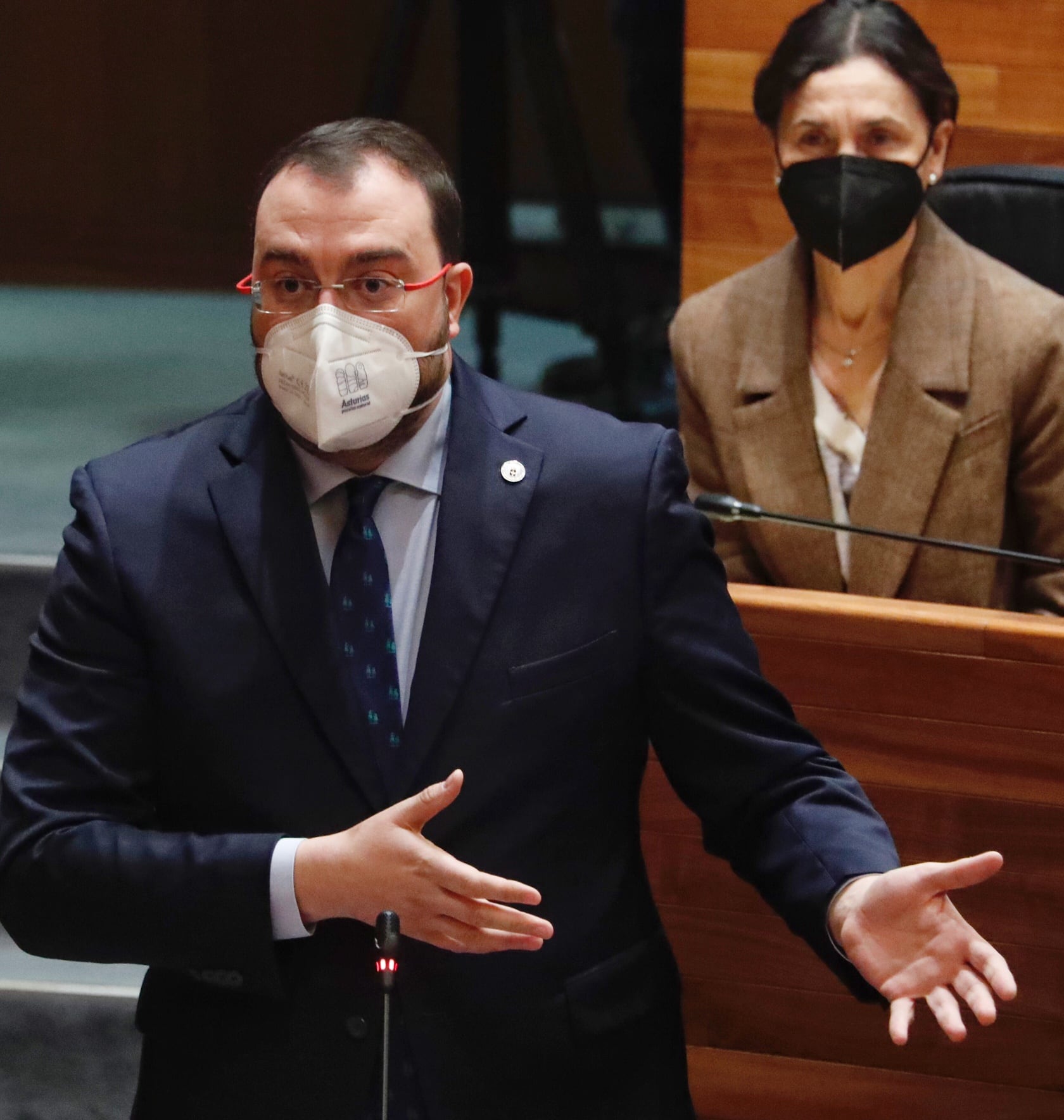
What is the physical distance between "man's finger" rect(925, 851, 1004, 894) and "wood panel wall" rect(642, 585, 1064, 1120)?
481mm

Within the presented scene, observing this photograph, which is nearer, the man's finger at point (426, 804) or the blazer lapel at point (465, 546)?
the man's finger at point (426, 804)

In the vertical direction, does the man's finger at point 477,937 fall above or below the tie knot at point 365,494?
below

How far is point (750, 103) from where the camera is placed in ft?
6.99

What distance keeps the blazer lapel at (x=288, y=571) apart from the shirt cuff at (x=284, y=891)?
0.22ft

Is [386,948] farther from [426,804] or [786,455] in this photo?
[786,455]

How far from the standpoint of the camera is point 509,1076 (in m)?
1.17

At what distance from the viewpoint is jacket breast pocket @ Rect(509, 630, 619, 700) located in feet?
3.80

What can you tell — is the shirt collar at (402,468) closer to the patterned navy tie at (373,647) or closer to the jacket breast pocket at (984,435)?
the patterned navy tie at (373,647)

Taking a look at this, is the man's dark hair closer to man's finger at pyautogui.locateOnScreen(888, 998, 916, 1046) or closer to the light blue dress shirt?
the light blue dress shirt

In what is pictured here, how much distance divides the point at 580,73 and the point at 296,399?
2.22 m

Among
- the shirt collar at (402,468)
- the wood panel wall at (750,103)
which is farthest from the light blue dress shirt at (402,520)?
the wood panel wall at (750,103)

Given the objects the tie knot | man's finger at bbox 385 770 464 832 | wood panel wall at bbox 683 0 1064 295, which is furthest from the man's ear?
wood panel wall at bbox 683 0 1064 295

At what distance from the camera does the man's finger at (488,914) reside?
1017mm

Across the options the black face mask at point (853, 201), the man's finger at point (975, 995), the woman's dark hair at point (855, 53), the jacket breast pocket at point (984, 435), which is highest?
the woman's dark hair at point (855, 53)
